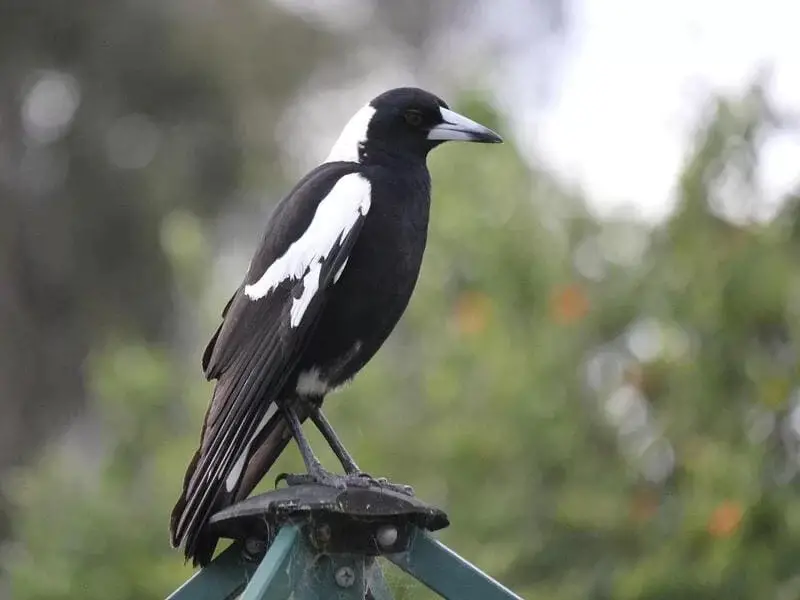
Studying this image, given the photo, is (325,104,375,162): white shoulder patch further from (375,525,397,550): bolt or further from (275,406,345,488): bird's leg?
(375,525,397,550): bolt

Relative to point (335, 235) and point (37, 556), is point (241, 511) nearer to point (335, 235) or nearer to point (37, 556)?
point (335, 235)

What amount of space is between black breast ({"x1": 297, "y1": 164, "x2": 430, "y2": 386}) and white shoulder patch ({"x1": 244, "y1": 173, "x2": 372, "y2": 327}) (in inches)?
2.0

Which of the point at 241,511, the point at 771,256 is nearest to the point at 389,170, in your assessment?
the point at 241,511

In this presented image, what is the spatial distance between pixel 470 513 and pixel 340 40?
18.9 ft

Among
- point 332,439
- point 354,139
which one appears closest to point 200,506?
point 332,439

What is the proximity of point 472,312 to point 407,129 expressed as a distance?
6.76 feet

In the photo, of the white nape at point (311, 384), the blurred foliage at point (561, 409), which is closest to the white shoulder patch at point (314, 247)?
the white nape at point (311, 384)

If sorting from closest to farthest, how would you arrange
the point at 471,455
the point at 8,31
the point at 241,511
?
the point at 241,511 < the point at 471,455 < the point at 8,31

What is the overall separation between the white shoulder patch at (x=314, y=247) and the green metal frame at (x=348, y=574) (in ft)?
1.97

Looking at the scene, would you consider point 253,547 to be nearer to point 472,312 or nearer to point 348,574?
point 348,574

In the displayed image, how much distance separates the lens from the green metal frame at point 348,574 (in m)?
1.72

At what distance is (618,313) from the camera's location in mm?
4633

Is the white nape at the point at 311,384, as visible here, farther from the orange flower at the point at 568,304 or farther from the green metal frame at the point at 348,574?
the orange flower at the point at 568,304

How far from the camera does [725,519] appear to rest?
13.5ft
